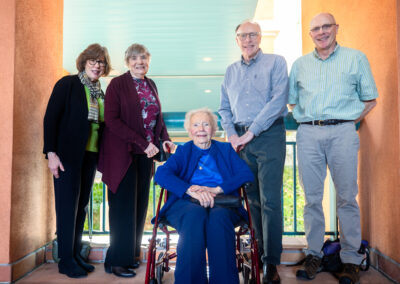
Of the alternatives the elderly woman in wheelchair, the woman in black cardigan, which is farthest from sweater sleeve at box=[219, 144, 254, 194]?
the woman in black cardigan

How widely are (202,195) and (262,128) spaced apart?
65cm

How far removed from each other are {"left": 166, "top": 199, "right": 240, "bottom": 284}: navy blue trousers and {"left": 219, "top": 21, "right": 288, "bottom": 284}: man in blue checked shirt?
1.73 feet

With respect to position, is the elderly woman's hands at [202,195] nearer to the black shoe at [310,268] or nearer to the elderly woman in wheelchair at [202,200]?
the elderly woman in wheelchair at [202,200]

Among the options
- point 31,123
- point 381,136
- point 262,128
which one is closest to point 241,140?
point 262,128

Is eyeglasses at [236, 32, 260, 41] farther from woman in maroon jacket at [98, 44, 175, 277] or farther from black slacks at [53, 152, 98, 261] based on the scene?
black slacks at [53, 152, 98, 261]

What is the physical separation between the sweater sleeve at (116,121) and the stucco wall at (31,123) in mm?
613

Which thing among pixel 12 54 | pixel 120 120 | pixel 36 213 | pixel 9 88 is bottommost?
pixel 36 213

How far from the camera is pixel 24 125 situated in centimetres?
233

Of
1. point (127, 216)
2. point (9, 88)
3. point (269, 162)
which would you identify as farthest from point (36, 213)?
point (269, 162)

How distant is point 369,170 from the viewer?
2.57 metres

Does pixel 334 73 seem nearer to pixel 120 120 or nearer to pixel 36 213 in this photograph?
pixel 120 120

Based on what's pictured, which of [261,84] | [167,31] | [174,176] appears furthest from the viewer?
[167,31]

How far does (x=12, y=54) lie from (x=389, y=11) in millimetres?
2590

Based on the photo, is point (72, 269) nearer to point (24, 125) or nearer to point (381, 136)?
point (24, 125)
